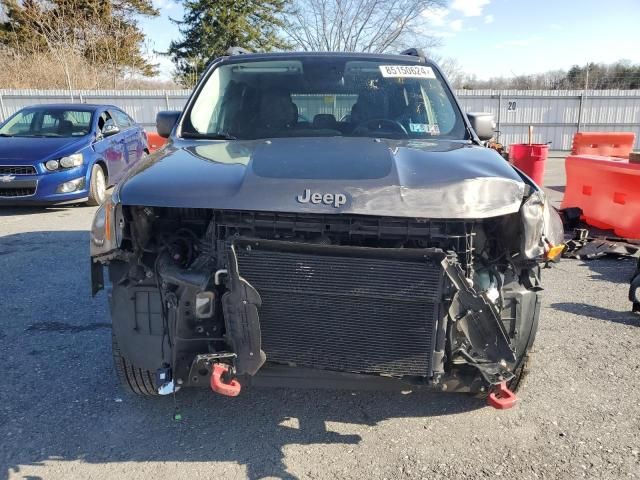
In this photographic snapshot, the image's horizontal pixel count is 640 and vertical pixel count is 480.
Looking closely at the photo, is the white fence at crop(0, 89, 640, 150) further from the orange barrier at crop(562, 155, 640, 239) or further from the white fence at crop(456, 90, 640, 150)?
the orange barrier at crop(562, 155, 640, 239)

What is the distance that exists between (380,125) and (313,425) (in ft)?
6.53

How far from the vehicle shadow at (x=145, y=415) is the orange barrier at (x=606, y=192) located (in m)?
4.46

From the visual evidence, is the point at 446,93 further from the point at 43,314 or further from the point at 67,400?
the point at 43,314

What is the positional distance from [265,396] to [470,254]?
5.21ft

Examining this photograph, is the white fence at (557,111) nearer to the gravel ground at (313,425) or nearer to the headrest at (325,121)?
the gravel ground at (313,425)

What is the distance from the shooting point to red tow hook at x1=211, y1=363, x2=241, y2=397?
2352mm

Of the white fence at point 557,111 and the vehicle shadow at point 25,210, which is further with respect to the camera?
the white fence at point 557,111

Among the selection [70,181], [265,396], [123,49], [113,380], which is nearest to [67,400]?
[113,380]

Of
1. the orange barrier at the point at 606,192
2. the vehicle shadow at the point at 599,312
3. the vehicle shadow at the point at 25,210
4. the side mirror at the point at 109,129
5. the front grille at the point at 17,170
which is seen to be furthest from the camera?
the side mirror at the point at 109,129

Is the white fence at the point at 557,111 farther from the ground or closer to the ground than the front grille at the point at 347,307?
farther from the ground

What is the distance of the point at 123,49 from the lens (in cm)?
3244

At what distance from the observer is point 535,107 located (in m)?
19.0

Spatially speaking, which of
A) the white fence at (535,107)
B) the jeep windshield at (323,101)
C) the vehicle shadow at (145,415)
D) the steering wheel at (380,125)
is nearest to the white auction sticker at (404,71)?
the jeep windshield at (323,101)

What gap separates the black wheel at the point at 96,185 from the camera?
868 centimetres
